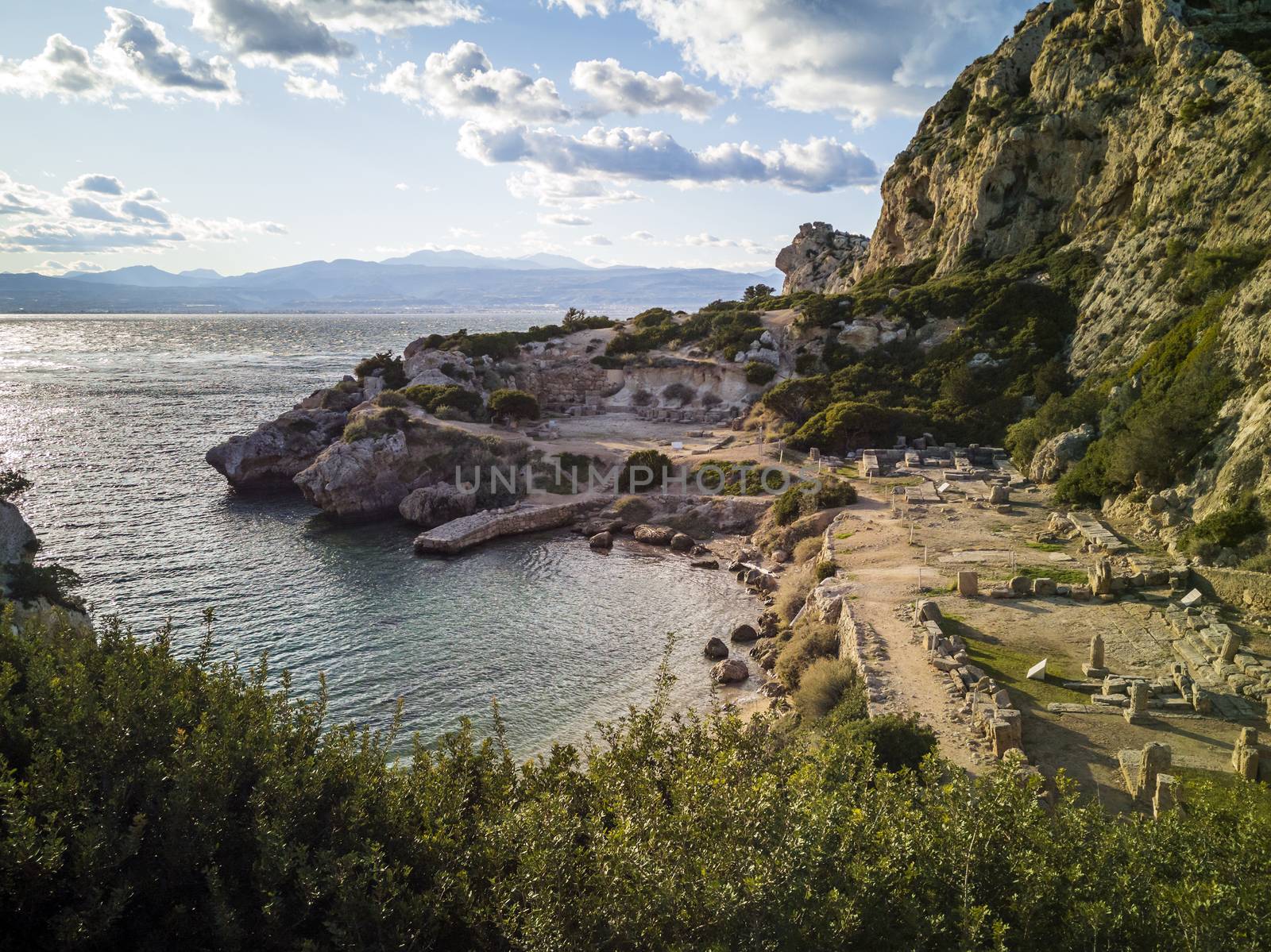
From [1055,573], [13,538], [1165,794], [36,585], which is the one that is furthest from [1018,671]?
[13,538]

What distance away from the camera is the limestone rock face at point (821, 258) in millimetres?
92625

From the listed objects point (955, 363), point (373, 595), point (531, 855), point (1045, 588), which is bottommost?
point (373, 595)

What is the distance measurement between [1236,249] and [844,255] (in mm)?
61596

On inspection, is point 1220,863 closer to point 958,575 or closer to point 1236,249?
point 958,575

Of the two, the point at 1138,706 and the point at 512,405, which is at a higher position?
the point at 512,405

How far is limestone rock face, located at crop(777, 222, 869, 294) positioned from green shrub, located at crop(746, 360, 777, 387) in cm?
3109

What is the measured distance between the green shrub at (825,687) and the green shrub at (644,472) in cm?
2601

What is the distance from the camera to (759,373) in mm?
63031

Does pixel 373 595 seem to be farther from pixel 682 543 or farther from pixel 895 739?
pixel 895 739

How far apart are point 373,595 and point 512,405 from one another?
89.3ft

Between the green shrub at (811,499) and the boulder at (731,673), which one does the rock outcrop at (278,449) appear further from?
the boulder at (731,673)

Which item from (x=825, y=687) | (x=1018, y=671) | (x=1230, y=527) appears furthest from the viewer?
(x=1230, y=527)

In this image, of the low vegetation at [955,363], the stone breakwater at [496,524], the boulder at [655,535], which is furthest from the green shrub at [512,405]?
the boulder at [655,535]

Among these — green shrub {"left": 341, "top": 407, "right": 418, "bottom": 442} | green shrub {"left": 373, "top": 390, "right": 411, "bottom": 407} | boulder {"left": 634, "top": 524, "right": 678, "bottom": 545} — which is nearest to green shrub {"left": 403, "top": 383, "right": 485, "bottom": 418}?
green shrub {"left": 373, "top": 390, "right": 411, "bottom": 407}
